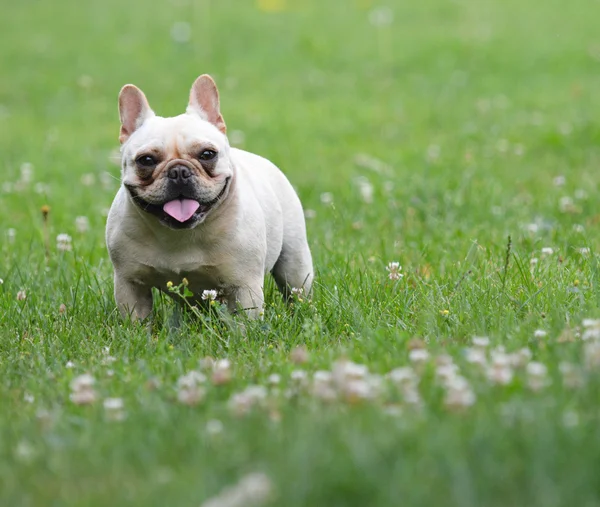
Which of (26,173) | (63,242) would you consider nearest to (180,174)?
(63,242)

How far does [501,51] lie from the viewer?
569 inches

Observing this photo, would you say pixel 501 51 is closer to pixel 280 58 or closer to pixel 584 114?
pixel 280 58

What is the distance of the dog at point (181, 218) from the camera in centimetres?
412

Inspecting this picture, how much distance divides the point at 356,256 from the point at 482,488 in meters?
3.11

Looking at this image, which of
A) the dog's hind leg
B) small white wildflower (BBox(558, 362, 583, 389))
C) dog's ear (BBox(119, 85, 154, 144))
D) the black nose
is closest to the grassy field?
small white wildflower (BBox(558, 362, 583, 389))

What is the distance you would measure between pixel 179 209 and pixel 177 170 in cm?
16

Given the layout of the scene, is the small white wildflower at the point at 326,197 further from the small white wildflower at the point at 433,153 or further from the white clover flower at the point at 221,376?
the white clover flower at the point at 221,376

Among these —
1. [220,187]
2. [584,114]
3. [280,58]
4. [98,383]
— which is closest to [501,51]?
[280,58]

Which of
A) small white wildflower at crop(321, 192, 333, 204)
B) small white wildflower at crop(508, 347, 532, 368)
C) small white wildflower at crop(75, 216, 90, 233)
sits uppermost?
small white wildflower at crop(508, 347, 532, 368)

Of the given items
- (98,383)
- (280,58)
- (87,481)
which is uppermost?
(87,481)

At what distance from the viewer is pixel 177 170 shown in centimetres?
409

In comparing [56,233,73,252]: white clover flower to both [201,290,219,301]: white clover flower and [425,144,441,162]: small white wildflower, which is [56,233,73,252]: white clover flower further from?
[425,144,441,162]: small white wildflower

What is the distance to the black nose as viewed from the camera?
407 centimetres

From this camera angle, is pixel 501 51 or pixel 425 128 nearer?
pixel 425 128
